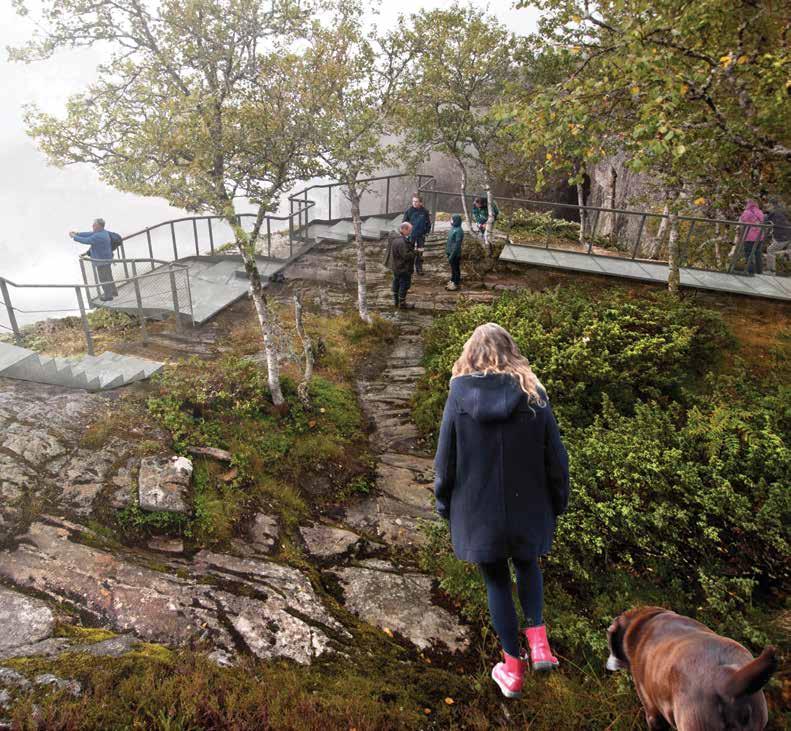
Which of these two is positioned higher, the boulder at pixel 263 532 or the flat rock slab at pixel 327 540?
the boulder at pixel 263 532

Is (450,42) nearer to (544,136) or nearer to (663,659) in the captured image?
(544,136)

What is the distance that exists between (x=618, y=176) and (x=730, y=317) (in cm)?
1046

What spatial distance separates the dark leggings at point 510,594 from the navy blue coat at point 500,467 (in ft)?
0.57

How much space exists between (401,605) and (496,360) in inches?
111

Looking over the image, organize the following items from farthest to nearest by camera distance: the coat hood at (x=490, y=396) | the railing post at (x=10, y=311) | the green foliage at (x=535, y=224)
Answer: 1. the green foliage at (x=535, y=224)
2. the railing post at (x=10, y=311)
3. the coat hood at (x=490, y=396)

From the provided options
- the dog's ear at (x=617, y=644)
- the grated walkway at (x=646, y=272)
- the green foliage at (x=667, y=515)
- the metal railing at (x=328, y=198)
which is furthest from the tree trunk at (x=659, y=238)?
the dog's ear at (x=617, y=644)

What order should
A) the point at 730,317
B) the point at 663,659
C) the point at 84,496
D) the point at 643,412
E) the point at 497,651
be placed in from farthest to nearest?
the point at 730,317 < the point at 643,412 < the point at 84,496 < the point at 497,651 < the point at 663,659

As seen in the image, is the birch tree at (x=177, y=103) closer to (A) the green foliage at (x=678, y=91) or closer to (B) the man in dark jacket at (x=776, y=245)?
(A) the green foliage at (x=678, y=91)

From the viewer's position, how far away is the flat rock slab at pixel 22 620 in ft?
11.2

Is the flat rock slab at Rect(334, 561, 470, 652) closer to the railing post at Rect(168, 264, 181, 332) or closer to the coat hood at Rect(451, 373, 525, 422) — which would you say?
the coat hood at Rect(451, 373, 525, 422)

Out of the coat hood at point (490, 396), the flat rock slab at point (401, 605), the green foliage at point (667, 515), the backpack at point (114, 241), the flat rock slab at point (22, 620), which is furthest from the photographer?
the backpack at point (114, 241)

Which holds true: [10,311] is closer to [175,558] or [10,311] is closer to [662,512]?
[175,558]

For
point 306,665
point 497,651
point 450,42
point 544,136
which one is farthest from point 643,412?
point 450,42

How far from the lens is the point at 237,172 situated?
719cm
